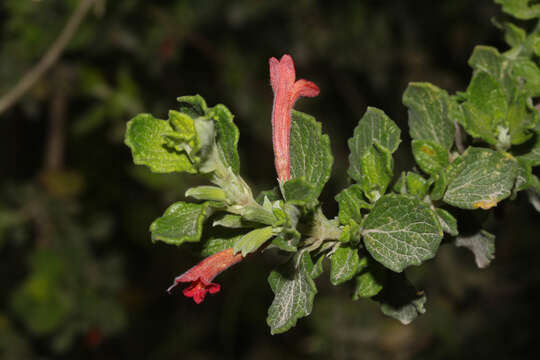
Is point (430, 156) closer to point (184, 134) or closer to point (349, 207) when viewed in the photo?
point (349, 207)

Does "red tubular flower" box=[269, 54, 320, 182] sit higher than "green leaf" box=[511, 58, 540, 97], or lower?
higher

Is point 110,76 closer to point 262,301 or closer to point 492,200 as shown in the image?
point 262,301

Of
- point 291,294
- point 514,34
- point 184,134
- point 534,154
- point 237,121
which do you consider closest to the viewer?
point 184,134

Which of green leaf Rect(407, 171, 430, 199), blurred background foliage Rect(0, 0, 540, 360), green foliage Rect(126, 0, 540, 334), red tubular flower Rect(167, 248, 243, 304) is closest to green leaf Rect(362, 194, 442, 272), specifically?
green foliage Rect(126, 0, 540, 334)

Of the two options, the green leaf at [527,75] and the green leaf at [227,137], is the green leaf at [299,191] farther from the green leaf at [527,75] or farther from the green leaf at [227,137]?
the green leaf at [527,75]

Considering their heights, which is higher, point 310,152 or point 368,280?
point 310,152

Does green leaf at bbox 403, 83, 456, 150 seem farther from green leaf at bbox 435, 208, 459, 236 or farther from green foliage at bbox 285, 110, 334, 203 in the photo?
green foliage at bbox 285, 110, 334, 203

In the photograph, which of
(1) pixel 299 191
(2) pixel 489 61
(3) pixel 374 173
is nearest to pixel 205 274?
(1) pixel 299 191
